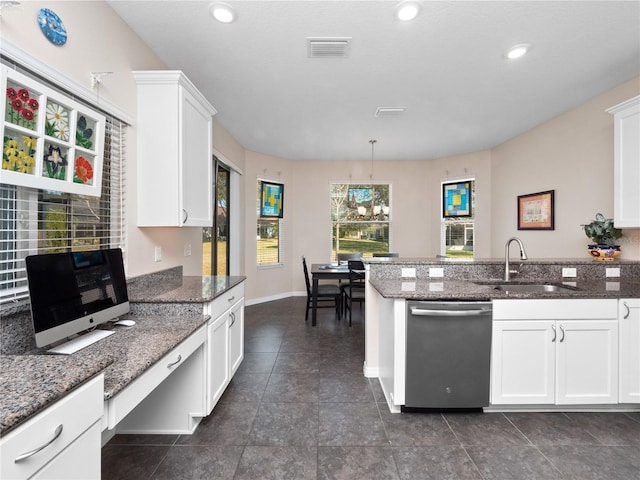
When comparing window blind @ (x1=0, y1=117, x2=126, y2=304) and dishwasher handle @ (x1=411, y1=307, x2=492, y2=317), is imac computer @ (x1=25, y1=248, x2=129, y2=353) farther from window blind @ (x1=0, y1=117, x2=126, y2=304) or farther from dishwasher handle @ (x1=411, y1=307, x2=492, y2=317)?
dishwasher handle @ (x1=411, y1=307, x2=492, y2=317)

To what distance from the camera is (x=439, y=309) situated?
2049mm

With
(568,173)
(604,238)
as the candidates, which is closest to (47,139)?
(604,238)

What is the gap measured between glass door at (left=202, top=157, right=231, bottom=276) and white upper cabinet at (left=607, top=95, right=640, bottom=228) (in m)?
4.26

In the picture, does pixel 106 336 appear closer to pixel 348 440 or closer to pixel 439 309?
pixel 348 440

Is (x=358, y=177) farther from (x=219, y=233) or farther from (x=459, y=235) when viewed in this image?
(x=219, y=233)

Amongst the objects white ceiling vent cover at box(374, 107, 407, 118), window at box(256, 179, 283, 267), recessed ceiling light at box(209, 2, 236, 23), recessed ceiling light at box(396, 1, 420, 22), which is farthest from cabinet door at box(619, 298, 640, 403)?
window at box(256, 179, 283, 267)

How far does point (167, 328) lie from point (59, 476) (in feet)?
2.99

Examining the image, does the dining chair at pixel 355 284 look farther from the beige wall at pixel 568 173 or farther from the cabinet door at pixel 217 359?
the beige wall at pixel 568 173

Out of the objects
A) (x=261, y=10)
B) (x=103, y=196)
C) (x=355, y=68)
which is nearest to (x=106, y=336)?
(x=103, y=196)

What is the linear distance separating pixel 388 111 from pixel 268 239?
321 centimetres

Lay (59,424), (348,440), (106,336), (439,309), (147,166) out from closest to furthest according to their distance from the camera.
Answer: (59,424), (106,336), (348,440), (439,309), (147,166)

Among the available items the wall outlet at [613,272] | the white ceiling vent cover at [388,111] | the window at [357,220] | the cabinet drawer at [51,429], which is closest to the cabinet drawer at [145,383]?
the cabinet drawer at [51,429]

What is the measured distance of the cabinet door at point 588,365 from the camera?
2098 mm

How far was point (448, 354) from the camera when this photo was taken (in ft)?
6.79
